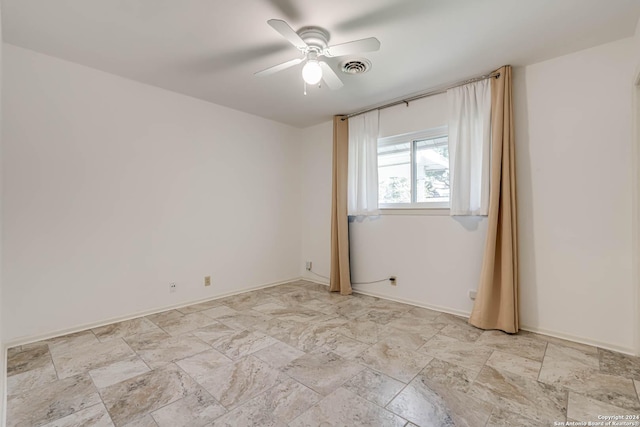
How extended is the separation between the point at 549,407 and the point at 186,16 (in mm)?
3389

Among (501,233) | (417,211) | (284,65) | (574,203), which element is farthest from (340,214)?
(574,203)

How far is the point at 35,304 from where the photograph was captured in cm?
Result: 254

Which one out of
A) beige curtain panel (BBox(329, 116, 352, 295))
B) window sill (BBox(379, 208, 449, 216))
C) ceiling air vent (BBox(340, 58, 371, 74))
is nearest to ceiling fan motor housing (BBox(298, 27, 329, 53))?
ceiling air vent (BBox(340, 58, 371, 74))

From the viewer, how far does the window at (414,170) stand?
342 cm

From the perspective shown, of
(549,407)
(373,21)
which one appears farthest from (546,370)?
(373,21)

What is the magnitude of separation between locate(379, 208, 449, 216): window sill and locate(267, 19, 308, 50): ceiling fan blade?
2.23 meters

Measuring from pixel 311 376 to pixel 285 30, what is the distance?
230 centimetres

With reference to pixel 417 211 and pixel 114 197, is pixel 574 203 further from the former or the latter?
pixel 114 197

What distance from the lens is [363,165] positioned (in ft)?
12.7

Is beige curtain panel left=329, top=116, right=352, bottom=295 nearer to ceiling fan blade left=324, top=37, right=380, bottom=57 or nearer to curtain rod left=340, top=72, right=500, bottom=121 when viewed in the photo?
curtain rod left=340, top=72, right=500, bottom=121

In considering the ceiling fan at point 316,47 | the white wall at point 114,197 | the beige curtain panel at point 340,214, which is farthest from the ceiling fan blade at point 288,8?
the beige curtain panel at point 340,214

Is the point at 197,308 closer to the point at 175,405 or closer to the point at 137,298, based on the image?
the point at 137,298

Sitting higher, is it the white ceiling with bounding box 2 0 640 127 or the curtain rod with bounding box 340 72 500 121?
the white ceiling with bounding box 2 0 640 127

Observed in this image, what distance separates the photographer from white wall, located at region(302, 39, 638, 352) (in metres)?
2.35
